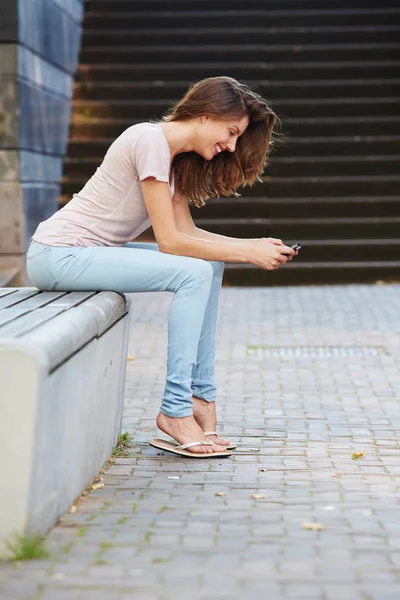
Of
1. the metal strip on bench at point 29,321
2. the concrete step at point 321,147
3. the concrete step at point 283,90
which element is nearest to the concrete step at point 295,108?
the concrete step at point 283,90

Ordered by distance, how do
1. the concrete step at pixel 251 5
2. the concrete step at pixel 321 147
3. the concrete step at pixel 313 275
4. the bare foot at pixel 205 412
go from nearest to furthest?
the bare foot at pixel 205 412 → the concrete step at pixel 313 275 → the concrete step at pixel 321 147 → the concrete step at pixel 251 5

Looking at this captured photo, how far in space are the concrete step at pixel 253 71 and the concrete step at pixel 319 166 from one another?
1.31m

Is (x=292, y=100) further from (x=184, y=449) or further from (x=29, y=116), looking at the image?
(x=184, y=449)

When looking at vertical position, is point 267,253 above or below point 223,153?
below

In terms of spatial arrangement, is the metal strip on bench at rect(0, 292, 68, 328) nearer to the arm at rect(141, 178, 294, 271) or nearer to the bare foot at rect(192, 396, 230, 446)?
the arm at rect(141, 178, 294, 271)

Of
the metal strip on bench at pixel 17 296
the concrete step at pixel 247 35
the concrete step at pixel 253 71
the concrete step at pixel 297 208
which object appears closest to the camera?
the metal strip on bench at pixel 17 296

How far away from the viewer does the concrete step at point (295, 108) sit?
14.3 metres

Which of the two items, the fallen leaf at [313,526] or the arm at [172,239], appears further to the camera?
the arm at [172,239]

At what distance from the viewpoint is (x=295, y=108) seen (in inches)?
564

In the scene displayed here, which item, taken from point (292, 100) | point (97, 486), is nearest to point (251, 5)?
point (292, 100)

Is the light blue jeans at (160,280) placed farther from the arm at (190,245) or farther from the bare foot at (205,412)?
the bare foot at (205,412)

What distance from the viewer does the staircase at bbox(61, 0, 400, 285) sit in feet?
43.9

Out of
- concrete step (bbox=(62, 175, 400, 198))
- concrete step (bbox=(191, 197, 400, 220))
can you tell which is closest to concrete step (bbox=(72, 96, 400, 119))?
concrete step (bbox=(62, 175, 400, 198))

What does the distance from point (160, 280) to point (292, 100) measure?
9962mm
